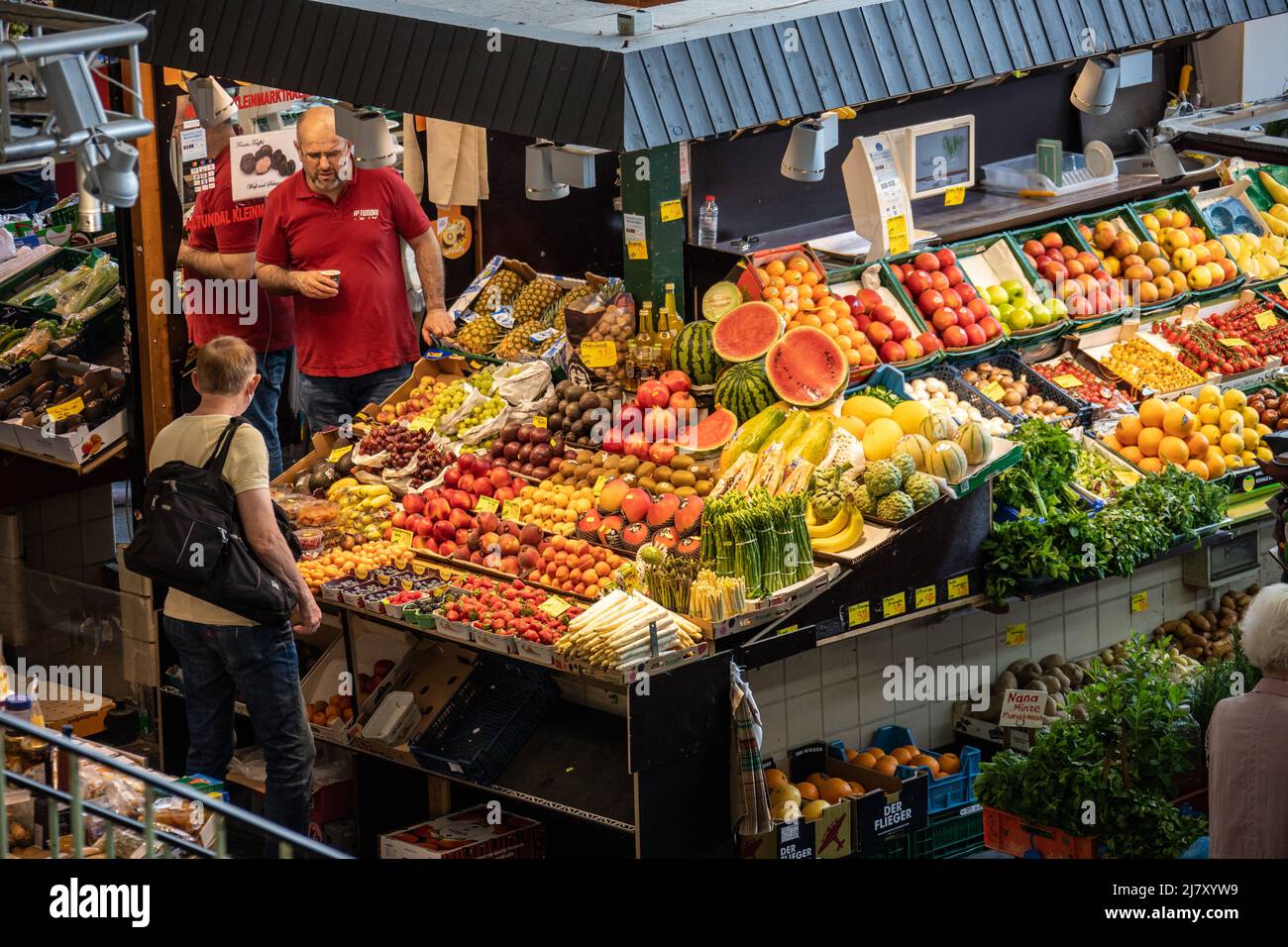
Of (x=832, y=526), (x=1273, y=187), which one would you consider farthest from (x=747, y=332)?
(x=1273, y=187)

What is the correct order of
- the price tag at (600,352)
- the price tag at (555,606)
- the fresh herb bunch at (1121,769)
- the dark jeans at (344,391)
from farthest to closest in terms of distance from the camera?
1. the dark jeans at (344,391)
2. the price tag at (600,352)
3. the price tag at (555,606)
4. the fresh herb bunch at (1121,769)

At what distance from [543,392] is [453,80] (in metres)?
1.62

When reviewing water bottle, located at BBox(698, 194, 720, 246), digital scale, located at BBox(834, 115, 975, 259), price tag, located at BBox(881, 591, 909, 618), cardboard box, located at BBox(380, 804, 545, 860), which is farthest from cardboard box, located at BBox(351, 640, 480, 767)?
digital scale, located at BBox(834, 115, 975, 259)

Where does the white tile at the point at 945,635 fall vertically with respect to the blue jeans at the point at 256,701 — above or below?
above

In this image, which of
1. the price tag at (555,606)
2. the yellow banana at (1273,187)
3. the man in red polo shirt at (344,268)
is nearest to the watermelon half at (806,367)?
the price tag at (555,606)

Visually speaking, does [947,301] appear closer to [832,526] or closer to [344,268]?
[832,526]

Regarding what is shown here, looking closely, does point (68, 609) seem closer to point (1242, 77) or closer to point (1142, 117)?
point (1142, 117)

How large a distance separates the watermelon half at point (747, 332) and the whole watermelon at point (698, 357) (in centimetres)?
3

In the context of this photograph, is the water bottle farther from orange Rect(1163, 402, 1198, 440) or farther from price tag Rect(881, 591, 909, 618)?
price tag Rect(881, 591, 909, 618)

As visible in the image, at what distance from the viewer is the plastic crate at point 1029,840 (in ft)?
20.0

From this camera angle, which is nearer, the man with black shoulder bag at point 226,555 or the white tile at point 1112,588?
the man with black shoulder bag at point 226,555

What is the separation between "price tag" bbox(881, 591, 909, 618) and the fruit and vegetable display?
167cm

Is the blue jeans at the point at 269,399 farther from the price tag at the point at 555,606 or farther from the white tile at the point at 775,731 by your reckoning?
the white tile at the point at 775,731

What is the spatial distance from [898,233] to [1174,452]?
1576mm
